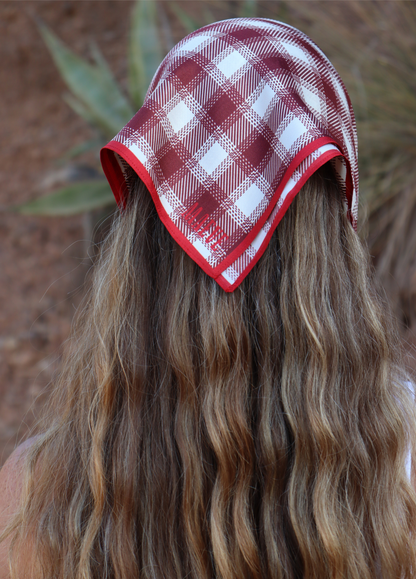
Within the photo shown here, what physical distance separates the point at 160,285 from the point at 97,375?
23 centimetres

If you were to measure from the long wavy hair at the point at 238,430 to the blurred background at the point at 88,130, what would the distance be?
1460 mm

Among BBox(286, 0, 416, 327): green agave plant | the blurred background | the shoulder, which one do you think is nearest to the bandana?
the shoulder

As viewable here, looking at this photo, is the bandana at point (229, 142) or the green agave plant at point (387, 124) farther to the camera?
the green agave plant at point (387, 124)

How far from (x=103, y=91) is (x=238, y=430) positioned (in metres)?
2.96

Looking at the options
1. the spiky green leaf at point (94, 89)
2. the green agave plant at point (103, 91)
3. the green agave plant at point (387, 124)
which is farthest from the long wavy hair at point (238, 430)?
the spiky green leaf at point (94, 89)

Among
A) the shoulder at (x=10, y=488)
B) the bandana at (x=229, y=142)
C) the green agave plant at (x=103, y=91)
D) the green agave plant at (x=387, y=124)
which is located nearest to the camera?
the bandana at (x=229, y=142)

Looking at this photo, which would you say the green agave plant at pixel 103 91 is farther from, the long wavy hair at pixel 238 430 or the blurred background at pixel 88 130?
the long wavy hair at pixel 238 430

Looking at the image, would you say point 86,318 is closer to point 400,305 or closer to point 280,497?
point 280,497

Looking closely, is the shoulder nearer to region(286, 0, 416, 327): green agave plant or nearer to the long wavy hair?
the long wavy hair

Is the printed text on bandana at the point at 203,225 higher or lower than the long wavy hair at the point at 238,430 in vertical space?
higher

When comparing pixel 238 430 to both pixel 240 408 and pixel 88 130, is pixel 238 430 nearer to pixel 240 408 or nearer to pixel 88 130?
pixel 240 408

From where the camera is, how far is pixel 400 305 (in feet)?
8.83

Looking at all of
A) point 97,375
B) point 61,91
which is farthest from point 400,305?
point 61,91

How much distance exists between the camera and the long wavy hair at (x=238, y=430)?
0.91m
